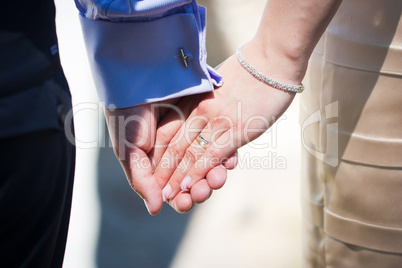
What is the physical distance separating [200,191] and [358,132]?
30cm

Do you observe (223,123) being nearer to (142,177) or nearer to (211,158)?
(211,158)

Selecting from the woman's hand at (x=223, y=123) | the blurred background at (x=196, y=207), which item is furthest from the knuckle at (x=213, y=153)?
the blurred background at (x=196, y=207)

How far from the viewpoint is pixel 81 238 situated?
1371 mm

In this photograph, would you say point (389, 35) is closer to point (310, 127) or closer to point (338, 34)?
point (338, 34)

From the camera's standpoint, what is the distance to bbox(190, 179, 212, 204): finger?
2.49ft

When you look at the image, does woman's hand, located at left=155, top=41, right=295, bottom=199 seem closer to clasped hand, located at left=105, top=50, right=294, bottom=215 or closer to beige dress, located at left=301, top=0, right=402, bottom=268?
clasped hand, located at left=105, top=50, right=294, bottom=215

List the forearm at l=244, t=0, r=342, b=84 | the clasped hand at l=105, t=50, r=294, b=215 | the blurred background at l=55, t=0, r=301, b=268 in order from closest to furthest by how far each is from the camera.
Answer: the forearm at l=244, t=0, r=342, b=84, the clasped hand at l=105, t=50, r=294, b=215, the blurred background at l=55, t=0, r=301, b=268

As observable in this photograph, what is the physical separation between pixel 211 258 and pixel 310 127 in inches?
24.2

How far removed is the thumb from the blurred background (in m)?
0.62

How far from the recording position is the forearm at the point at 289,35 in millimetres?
631

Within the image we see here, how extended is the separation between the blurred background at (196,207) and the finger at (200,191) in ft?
2.05

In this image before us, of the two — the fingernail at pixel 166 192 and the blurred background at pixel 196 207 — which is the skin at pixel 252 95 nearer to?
the fingernail at pixel 166 192

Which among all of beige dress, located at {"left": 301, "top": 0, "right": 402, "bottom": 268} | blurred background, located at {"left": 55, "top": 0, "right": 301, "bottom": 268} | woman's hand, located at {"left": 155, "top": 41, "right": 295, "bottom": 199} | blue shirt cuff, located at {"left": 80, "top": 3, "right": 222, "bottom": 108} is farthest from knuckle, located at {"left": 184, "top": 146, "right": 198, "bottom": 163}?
blurred background, located at {"left": 55, "top": 0, "right": 301, "bottom": 268}

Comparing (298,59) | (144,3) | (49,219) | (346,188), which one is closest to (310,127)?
(346,188)
